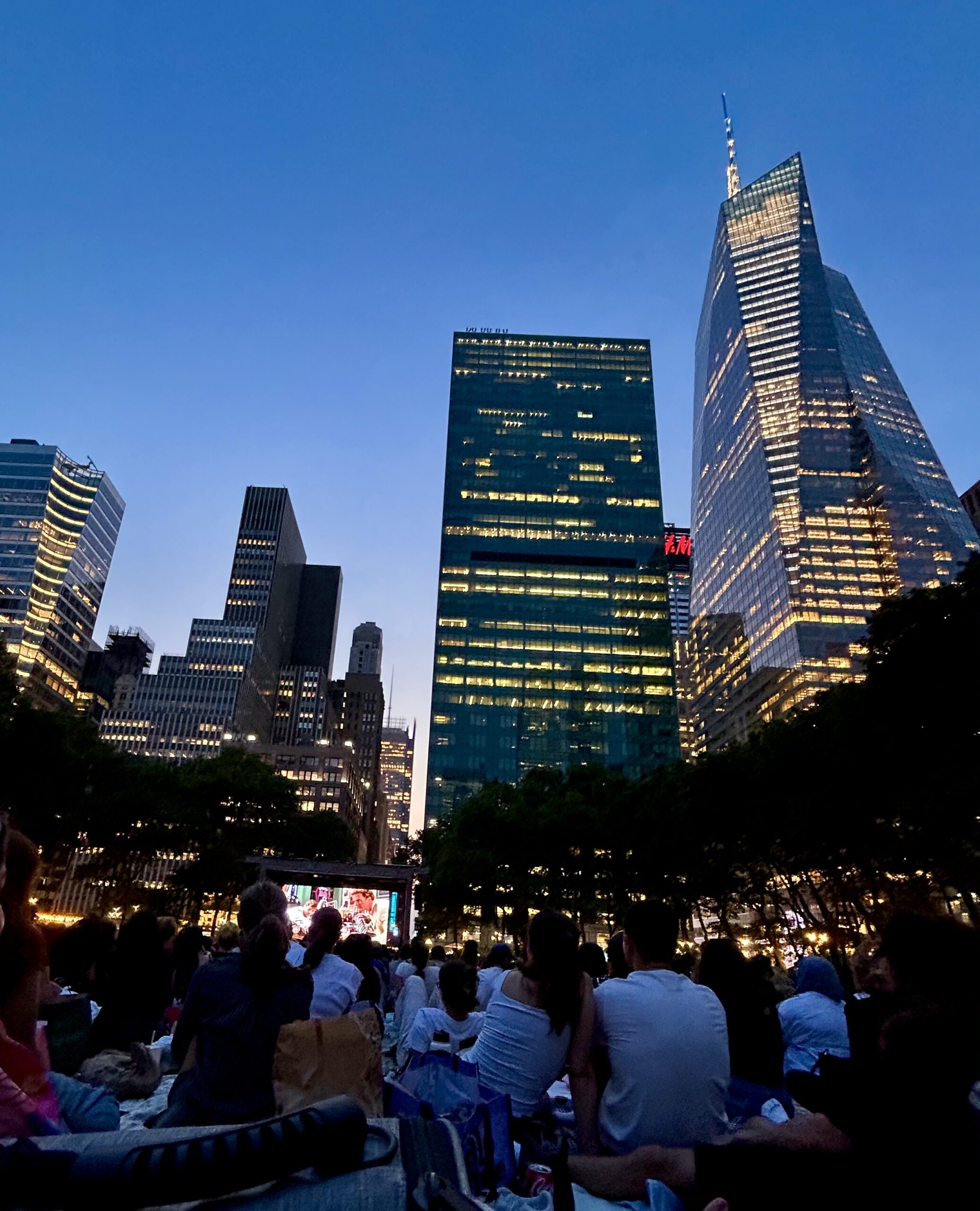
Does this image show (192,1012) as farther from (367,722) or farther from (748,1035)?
(367,722)

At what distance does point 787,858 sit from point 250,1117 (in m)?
29.7

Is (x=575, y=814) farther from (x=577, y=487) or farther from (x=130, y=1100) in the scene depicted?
(x=577, y=487)

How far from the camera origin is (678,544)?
109938mm

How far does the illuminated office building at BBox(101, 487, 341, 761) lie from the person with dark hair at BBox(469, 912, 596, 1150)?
115271 mm

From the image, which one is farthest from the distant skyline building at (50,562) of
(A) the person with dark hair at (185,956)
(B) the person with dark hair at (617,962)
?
(B) the person with dark hair at (617,962)

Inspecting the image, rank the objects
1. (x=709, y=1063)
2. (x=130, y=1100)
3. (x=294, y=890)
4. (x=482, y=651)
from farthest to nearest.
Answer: (x=482, y=651), (x=294, y=890), (x=130, y=1100), (x=709, y=1063)

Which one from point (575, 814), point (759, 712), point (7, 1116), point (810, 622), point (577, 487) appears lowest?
point (7, 1116)

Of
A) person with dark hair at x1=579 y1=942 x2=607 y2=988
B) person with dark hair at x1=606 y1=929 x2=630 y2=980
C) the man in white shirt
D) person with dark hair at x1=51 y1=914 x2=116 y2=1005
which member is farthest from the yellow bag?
person with dark hair at x1=51 y1=914 x2=116 y2=1005

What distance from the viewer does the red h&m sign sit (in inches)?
4267

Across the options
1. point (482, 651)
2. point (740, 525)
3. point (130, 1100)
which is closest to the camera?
point (130, 1100)

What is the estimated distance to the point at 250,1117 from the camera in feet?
11.7

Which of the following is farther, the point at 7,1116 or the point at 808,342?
the point at 808,342

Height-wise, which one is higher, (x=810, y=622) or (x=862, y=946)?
(x=810, y=622)

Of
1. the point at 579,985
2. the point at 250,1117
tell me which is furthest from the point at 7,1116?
the point at 579,985
